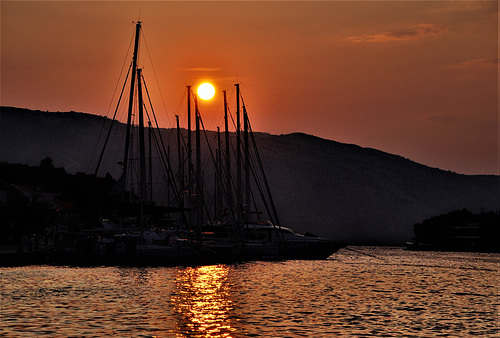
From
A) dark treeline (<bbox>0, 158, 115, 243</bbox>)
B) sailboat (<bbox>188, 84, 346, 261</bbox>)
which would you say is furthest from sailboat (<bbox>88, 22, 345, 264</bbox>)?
dark treeline (<bbox>0, 158, 115, 243</bbox>)

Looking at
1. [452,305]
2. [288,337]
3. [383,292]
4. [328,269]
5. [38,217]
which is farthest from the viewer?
[38,217]

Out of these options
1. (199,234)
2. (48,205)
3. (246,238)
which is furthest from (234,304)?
(48,205)

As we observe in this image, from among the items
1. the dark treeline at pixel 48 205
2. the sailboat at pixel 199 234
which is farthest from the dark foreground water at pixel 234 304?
the dark treeline at pixel 48 205

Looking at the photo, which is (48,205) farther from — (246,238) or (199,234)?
(199,234)

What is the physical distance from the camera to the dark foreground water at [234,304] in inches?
1543

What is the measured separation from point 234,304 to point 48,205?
99925 millimetres

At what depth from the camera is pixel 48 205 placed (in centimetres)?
14412

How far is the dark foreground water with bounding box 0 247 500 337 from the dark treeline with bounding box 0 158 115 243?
1307cm

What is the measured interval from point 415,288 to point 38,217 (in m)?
66.3

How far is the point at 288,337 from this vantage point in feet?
120

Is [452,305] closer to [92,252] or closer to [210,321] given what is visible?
[210,321]

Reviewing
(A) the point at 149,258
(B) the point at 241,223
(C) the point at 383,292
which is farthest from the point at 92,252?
(C) the point at 383,292

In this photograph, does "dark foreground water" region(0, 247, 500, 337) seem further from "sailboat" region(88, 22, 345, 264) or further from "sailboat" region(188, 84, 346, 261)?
"sailboat" region(188, 84, 346, 261)

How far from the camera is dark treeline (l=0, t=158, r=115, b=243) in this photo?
109 metres
